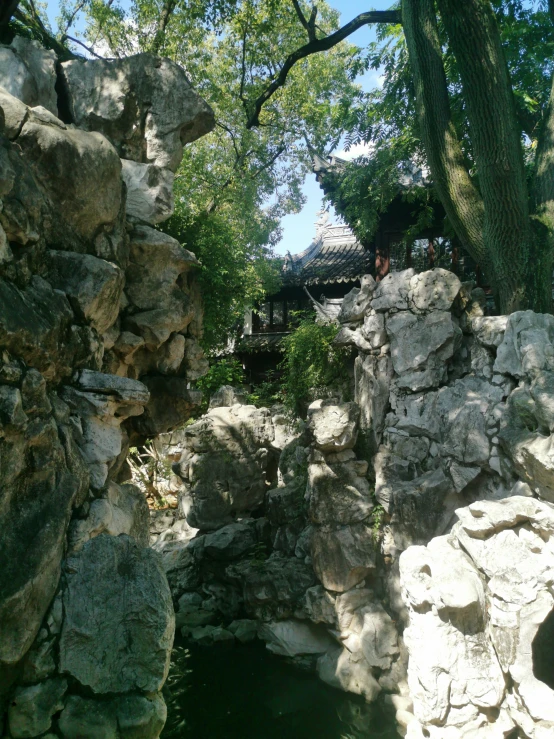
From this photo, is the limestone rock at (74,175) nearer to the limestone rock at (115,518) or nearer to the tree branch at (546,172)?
the limestone rock at (115,518)

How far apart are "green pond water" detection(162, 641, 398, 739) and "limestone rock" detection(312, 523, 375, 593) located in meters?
1.48

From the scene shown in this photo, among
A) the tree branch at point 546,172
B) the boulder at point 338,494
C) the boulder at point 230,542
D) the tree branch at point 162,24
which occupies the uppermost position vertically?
the tree branch at point 162,24

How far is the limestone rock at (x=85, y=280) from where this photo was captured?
5930mm

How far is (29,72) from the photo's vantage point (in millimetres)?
6984

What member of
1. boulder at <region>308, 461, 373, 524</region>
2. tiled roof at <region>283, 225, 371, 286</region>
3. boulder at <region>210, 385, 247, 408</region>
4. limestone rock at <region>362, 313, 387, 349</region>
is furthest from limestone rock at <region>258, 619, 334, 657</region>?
tiled roof at <region>283, 225, 371, 286</region>

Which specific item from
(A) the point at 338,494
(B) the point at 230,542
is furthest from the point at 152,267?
(B) the point at 230,542

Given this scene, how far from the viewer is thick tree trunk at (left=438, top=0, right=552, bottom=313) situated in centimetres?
746

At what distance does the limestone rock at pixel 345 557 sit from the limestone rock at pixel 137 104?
5.65 m

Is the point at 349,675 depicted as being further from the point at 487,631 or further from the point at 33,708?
the point at 33,708

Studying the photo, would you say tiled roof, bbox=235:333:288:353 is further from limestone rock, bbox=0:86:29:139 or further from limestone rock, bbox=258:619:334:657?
limestone rock, bbox=0:86:29:139

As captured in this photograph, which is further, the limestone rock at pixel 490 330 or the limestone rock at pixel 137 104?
the limestone rock at pixel 490 330

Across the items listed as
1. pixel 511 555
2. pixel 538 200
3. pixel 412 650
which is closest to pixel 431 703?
pixel 412 650

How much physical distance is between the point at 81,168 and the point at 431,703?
570 centimetres

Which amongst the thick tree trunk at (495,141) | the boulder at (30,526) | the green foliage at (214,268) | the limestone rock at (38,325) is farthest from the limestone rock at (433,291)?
the boulder at (30,526)
